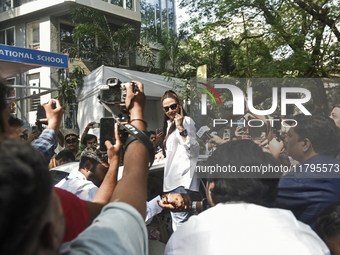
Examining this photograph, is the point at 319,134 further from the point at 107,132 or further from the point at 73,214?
the point at 73,214

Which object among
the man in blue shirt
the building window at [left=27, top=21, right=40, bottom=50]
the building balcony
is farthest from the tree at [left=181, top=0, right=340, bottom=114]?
the building window at [left=27, top=21, right=40, bottom=50]

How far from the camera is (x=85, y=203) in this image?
1095 mm

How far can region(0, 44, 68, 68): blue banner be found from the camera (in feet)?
19.8

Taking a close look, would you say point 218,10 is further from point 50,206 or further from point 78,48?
point 78,48

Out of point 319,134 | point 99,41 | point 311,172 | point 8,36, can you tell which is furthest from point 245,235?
point 8,36

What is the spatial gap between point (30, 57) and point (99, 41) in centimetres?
792

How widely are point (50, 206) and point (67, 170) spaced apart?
2876 mm

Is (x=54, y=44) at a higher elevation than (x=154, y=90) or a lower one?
higher

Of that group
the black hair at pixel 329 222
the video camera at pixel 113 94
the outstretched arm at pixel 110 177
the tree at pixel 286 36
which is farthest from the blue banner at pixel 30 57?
the black hair at pixel 329 222

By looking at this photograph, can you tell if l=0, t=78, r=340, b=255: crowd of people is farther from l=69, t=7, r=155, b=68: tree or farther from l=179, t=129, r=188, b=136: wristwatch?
l=69, t=7, r=155, b=68: tree

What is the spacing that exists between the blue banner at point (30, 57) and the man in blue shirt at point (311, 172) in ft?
18.9

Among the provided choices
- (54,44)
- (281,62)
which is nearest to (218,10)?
(281,62)

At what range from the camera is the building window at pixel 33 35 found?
579 inches

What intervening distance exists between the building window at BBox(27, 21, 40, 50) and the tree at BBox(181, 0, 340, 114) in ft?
35.3
